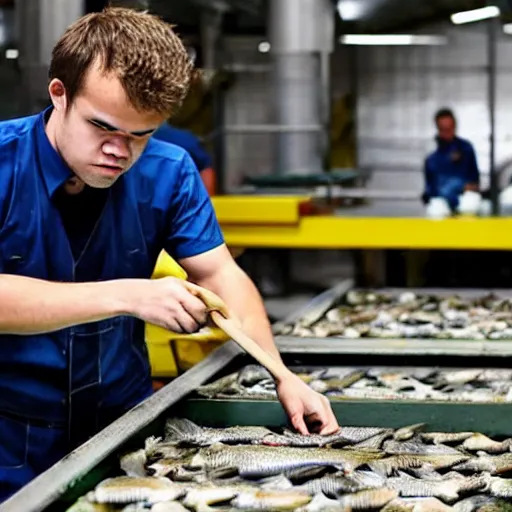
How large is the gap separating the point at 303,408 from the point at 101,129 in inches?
27.7

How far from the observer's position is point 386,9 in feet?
41.7

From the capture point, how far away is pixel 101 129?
1949 millimetres

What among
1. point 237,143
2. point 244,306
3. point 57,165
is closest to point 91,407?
point 244,306

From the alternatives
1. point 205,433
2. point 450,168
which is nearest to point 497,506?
point 205,433

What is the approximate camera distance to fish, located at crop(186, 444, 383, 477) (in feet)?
6.18

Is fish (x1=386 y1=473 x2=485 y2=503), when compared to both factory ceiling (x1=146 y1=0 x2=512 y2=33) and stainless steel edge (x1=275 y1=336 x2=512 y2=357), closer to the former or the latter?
stainless steel edge (x1=275 y1=336 x2=512 y2=357)

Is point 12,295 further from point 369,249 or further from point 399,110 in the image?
point 399,110

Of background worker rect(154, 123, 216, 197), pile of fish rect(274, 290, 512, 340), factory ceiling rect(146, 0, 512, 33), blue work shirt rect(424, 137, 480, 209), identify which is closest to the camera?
pile of fish rect(274, 290, 512, 340)

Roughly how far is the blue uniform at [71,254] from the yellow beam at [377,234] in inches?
131

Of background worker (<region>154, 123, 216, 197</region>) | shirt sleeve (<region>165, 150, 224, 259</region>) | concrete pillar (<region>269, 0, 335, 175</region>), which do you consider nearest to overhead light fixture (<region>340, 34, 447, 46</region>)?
concrete pillar (<region>269, 0, 335, 175</region>)

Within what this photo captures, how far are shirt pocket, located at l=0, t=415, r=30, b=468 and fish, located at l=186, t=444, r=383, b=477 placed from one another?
46cm

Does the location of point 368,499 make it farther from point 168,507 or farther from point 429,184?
point 429,184

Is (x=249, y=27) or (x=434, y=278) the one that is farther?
(x=249, y=27)

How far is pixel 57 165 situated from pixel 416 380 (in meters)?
1.22
